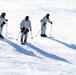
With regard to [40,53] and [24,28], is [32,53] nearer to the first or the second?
[40,53]

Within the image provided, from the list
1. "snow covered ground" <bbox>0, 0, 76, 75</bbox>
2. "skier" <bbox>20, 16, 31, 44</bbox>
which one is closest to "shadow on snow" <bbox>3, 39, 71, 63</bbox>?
"snow covered ground" <bbox>0, 0, 76, 75</bbox>

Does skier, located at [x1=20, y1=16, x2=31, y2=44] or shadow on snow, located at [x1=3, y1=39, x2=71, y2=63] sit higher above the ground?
skier, located at [x1=20, y1=16, x2=31, y2=44]

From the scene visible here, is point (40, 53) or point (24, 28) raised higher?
point (24, 28)

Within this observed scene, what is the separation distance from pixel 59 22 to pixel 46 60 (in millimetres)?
17105

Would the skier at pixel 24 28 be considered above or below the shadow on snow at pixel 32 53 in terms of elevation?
above

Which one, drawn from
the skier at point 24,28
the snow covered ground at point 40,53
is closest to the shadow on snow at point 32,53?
the snow covered ground at point 40,53

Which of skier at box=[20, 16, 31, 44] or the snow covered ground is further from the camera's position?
skier at box=[20, 16, 31, 44]

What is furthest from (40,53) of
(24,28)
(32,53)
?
(24,28)

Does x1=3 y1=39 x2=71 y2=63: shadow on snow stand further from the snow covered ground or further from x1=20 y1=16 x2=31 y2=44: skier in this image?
x1=20 y1=16 x2=31 y2=44: skier

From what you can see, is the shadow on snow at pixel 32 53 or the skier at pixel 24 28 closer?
the shadow on snow at pixel 32 53

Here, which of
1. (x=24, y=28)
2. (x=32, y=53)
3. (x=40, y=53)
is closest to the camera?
(x=32, y=53)

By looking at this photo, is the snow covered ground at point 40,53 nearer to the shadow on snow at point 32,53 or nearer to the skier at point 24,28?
the shadow on snow at point 32,53

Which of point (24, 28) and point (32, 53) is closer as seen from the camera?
point (32, 53)

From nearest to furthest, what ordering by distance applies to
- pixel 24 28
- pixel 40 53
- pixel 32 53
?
pixel 32 53
pixel 40 53
pixel 24 28
